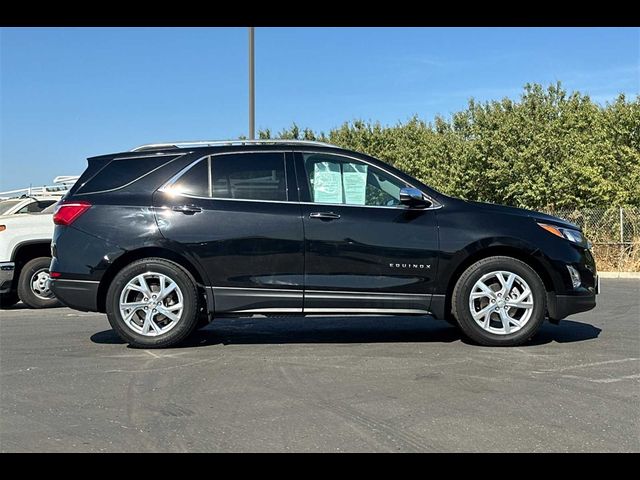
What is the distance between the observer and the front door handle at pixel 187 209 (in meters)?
6.07

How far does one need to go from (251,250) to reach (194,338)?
132 centimetres

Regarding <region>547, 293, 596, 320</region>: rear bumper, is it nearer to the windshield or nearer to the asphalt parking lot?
the asphalt parking lot

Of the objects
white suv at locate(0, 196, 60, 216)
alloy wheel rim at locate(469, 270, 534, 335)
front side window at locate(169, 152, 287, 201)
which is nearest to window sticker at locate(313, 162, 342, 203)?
front side window at locate(169, 152, 287, 201)

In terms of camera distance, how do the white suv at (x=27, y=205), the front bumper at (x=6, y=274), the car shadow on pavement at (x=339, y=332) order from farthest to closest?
the white suv at (x=27, y=205)
the front bumper at (x=6, y=274)
the car shadow on pavement at (x=339, y=332)

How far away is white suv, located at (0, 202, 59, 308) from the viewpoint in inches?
382

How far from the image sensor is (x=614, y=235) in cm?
1650

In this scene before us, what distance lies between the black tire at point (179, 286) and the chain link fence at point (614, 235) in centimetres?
1275

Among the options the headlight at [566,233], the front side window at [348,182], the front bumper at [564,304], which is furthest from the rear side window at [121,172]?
the front bumper at [564,304]

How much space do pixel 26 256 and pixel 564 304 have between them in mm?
7720

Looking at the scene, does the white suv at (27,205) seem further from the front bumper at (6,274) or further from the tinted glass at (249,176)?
the tinted glass at (249,176)

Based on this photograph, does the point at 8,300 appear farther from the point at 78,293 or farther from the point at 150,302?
the point at 150,302

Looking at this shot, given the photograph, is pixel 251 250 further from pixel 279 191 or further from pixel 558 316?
pixel 558 316
